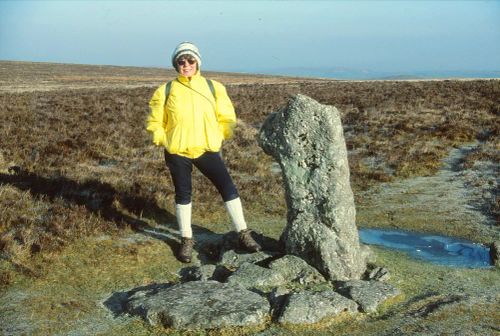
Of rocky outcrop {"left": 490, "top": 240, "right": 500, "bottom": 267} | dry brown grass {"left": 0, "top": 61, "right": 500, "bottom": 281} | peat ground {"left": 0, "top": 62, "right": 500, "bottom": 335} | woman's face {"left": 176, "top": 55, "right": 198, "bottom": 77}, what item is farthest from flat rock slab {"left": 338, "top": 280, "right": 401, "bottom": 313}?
dry brown grass {"left": 0, "top": 61, "right": 500, "bottom": 281}

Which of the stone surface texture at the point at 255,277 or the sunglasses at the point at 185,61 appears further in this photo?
the sunglasses at the point at 185,61

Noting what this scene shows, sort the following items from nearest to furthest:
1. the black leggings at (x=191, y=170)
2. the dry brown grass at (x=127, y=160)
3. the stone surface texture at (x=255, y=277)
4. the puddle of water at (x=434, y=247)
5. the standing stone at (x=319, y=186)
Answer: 1. the stone surface texture at (x=255, y=277)
2. the standing stone at (x=319, y=186)
3. the black leggings at (x=191, y=170)
4. the puddle of water at (x=434, y=247)
5. the dry brown grass at (x=127, y=160)

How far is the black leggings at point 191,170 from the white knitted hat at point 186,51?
1.31 meters

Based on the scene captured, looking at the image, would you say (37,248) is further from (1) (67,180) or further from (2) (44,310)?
(1) (67,180)

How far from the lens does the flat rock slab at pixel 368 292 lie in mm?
5685

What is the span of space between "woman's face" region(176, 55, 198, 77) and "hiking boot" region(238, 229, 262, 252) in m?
2.38

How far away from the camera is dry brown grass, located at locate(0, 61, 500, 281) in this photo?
8.81 m

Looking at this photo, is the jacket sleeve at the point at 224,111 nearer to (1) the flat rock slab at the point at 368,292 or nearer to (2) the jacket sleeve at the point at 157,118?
(2) the jacket sleeve at the point at 157,118

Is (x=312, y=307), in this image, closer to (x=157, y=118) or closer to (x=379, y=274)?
(x=379, y=274)

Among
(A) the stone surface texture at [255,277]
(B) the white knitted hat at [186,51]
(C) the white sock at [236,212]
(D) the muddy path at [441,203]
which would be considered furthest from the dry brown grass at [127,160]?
(B) the white knitted hat at [186,51]

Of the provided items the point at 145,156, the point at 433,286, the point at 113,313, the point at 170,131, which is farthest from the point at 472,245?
the point at 145,156

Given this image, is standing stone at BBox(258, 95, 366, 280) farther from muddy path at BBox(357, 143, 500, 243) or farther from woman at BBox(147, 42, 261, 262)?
muddy path at BBox(357, 143, 500, 243)

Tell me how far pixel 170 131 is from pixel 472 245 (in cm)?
525

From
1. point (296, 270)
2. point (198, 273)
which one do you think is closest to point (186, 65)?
point (198, 273)
